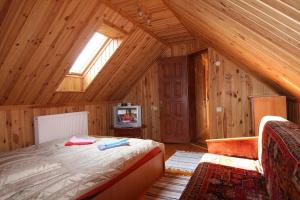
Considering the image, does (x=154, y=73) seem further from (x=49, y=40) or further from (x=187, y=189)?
(x=187, y=189)

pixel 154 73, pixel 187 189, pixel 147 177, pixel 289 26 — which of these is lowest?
pixel 147 177

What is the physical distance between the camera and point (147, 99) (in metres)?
5.87

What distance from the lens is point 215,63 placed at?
4.68 metres

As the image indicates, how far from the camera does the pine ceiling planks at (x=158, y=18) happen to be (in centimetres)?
309

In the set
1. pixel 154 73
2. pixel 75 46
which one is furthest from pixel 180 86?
pixel 75 46

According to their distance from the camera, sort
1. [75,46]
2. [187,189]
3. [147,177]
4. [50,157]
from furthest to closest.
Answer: [75,46] → [147,177] → [50,157] → [187,189]

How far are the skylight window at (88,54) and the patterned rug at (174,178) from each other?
96.9 inches

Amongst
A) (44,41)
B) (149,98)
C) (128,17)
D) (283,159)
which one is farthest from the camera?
(149,98)

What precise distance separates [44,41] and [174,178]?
255cm

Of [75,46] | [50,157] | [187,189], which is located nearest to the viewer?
[187,189]

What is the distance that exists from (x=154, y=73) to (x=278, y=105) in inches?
124

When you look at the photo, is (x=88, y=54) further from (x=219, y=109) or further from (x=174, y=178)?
(x=219, y=109)

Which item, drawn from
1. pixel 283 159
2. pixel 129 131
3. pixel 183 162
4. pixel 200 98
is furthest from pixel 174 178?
pixel 200 98

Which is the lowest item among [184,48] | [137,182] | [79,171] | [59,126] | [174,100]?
[137,182]
